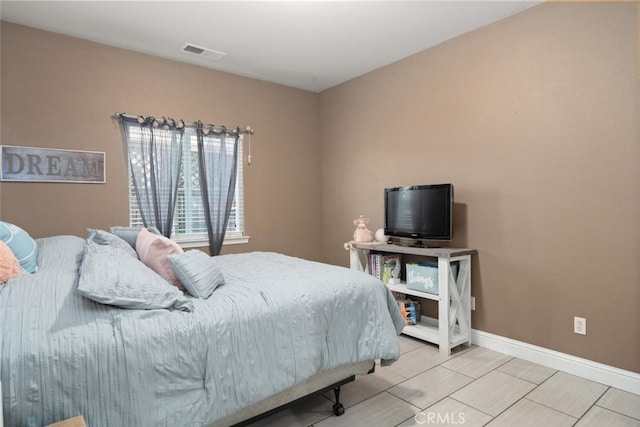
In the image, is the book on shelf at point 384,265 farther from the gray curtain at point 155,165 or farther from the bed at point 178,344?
the gray curtain at point 155,165

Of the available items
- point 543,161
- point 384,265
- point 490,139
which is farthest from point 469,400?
point 490,139

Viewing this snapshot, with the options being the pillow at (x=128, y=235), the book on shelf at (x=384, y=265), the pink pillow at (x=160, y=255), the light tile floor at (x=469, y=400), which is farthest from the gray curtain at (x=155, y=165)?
the light tile floor at (x=469, y=400)

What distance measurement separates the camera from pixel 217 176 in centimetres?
392

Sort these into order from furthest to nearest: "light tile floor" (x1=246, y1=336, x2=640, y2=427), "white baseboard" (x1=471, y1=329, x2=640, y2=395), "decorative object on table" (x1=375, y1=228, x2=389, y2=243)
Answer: "decorative object on table" (x1=375, y1=228, x2=389, y2=243)
"white baseboard" (x1=471, y1=329, x2=640, y2=395)
"light tile floor" (x1=246, y1=336, x2=640, y2=427)

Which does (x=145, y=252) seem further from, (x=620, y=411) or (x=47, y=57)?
(x=620, y=411)

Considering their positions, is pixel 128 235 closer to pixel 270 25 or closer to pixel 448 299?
pixel 270 25

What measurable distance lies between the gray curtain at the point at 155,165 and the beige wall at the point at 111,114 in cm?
11

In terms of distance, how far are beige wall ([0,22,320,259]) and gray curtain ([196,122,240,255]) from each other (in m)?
0.17

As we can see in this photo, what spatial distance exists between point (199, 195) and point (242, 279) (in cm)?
204

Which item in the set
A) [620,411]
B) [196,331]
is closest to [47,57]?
[196,331]

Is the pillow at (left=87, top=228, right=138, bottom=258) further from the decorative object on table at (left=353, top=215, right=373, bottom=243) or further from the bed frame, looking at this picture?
the decorative object on table at (left=353, top=215, right=373, bottom=243)

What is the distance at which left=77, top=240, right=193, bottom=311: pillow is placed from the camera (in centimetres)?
143

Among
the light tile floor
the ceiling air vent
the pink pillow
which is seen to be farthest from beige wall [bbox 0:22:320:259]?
the light tile floor

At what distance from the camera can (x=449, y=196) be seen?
3.05m
